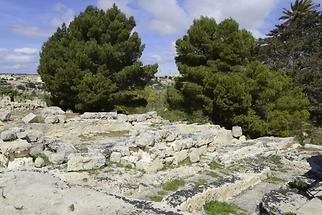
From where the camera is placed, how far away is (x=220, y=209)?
8.54 m

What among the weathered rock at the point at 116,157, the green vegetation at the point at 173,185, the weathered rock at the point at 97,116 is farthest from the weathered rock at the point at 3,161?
the weathered rock at the point at 97,116

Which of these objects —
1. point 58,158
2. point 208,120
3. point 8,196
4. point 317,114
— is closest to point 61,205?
point 8,196

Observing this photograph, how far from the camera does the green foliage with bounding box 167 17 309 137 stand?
20688 mm

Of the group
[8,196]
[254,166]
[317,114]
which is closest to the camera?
[8,196]

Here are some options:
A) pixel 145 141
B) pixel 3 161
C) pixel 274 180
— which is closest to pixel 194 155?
pixel 145 141

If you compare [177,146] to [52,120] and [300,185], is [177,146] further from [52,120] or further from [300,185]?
[52,120]

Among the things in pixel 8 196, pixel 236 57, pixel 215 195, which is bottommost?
pixel 215 195

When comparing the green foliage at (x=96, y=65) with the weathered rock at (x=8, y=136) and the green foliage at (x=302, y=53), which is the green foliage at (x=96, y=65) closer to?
the green foliage at (x=302, y=53)

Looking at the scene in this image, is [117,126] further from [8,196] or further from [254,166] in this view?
[8,196]

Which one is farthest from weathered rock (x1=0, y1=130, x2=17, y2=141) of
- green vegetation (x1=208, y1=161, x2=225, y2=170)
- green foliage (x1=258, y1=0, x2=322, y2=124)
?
green foliage (x1=258, y1=0, x2=322, y2=124)

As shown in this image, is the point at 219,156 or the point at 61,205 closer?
the point at 61,205

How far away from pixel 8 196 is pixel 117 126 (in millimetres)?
12855

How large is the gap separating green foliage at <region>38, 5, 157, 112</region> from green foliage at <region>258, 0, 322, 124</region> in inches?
368

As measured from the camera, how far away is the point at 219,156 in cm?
1291
